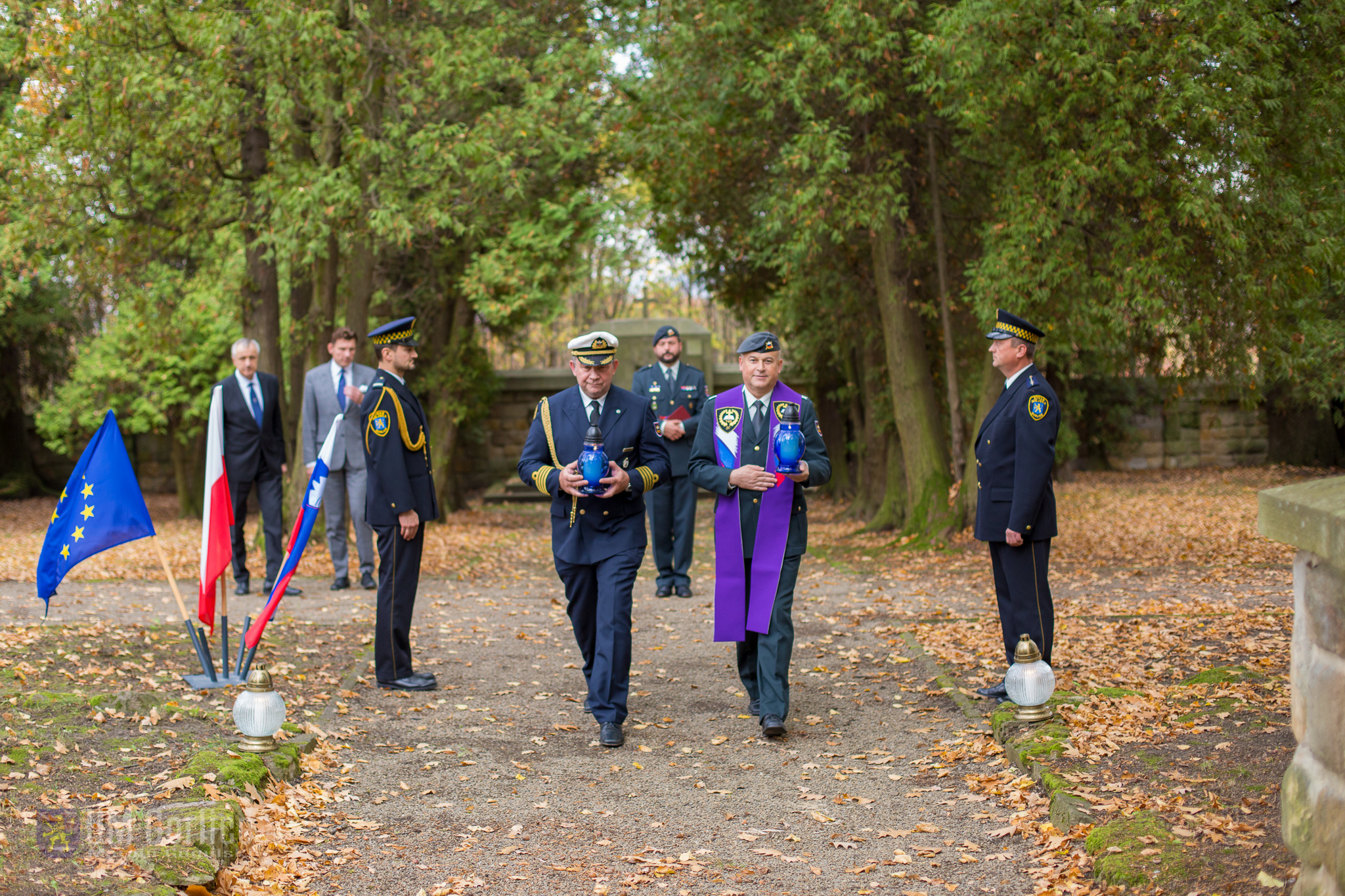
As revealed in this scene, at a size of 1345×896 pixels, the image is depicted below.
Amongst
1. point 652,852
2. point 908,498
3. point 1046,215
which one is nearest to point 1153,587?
point 1046,215

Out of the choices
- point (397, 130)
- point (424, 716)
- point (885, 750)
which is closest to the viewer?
point (885, 750)

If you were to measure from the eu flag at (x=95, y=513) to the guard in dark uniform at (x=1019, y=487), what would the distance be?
4273 mm

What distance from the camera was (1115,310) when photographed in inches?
393

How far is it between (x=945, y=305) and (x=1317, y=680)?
9.91 m

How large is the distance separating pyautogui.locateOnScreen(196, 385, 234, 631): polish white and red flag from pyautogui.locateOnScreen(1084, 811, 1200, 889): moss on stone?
4465 millimetres

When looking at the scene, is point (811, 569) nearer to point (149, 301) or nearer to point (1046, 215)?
point (1046, 215)

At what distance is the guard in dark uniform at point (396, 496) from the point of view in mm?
6562

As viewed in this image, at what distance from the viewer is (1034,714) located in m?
5.41

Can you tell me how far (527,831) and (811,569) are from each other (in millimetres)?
7441

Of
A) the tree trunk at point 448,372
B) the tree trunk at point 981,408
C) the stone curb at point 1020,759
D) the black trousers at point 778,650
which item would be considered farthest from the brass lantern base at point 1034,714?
the tree trunk at point 448,372

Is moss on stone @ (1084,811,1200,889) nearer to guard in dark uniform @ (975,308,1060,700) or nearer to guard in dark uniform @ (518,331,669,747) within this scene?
guard in dark uniform @ (975,308,1060,700)

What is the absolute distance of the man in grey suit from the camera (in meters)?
9.94

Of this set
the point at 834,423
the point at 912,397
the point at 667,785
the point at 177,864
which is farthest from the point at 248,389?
the point at 834,423

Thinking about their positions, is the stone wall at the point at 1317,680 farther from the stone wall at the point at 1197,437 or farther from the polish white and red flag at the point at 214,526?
the stone wall at the point at 1197,437
